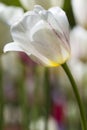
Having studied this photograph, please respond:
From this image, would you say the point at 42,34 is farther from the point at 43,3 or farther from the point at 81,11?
the point at 81,11

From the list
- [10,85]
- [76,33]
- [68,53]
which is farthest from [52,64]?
[10,85]

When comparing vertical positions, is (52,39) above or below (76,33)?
below

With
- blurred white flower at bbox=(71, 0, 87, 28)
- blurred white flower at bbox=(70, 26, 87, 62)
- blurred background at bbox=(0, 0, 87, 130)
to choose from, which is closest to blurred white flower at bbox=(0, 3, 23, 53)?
blurred background at bbox=(0, 0, 87, 130)

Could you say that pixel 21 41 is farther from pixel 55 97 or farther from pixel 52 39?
pixel 55 97

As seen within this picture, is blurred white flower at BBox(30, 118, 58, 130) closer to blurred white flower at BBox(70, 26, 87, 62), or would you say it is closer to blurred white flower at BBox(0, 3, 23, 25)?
blurred white flower at BBox(70, 26, 87, 62)

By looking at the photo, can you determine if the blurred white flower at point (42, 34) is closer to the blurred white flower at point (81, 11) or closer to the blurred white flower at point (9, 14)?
the blurred white flower at point (9, 14)
